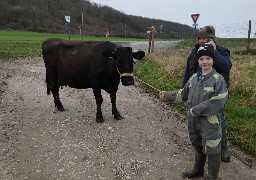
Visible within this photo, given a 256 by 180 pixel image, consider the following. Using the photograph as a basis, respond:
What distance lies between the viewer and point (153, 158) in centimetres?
600

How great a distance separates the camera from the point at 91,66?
827 centimetres

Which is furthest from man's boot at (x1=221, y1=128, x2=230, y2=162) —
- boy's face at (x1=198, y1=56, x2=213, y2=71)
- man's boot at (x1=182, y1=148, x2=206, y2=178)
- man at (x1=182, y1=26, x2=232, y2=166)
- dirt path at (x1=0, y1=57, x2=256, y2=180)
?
boy's face at (x1=198, y1=56, x2=213, y2=71)

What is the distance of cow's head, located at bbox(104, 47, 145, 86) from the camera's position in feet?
24.4

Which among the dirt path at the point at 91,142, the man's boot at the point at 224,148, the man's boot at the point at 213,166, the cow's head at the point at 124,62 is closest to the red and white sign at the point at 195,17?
the dirt path at the point at 91,142

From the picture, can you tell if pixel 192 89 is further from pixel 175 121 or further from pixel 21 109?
pixel 21 109

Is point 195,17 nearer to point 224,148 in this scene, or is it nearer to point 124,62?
point 124,62

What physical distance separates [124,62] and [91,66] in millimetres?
1085

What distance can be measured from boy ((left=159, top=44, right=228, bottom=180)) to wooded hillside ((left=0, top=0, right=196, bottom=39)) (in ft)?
226

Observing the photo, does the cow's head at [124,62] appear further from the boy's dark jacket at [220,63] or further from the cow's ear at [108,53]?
→ the boy's dark jacket at [220,63]

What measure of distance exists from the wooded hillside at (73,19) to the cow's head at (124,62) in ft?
217

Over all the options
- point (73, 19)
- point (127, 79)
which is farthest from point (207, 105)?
point (73, 19)

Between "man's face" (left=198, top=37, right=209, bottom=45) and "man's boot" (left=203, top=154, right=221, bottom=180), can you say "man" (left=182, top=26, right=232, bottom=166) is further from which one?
"man's boot" (left=203, top=154, right=221, bottom=180)

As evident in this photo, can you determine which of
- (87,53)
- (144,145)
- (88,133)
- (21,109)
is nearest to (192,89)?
(144,145)

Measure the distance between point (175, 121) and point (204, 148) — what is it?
331 cm
